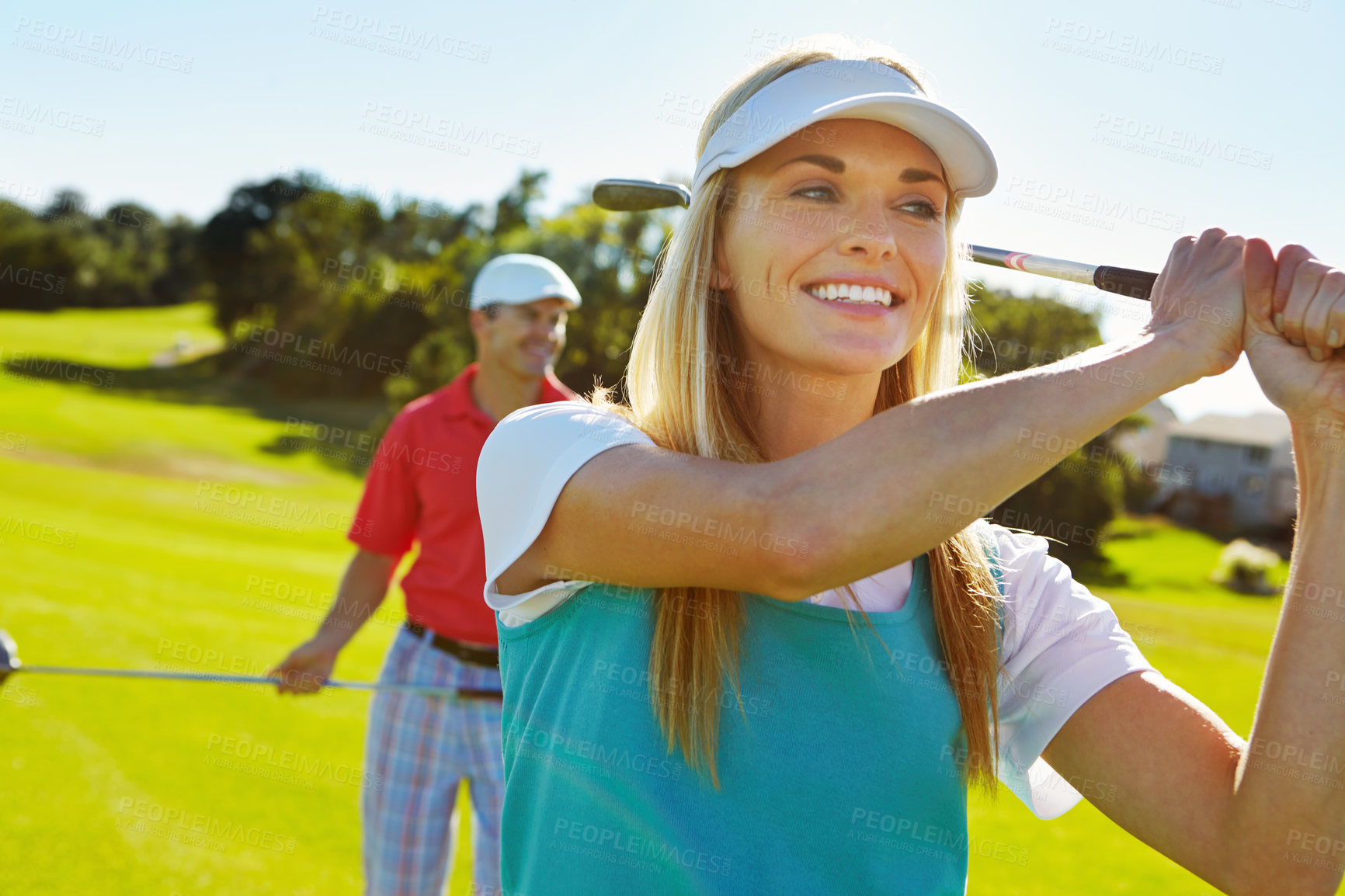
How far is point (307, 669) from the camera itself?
→ 15.8ft

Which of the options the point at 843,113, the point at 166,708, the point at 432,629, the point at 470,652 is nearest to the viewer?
the point at 843,113

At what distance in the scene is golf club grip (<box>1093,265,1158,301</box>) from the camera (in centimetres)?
170

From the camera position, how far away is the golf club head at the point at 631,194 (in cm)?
254

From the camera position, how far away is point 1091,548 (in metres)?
24.5

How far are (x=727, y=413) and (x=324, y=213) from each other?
2052 inches

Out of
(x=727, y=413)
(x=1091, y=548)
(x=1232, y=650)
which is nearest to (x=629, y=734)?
(x=727, y=413)

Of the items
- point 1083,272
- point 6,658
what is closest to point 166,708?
point 6,658

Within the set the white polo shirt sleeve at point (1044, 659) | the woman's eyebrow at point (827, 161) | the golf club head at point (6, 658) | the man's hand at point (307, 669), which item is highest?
the woman's eyebrow at point (827, 161)

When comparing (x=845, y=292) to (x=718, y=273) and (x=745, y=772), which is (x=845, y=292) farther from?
(x=745, y=772)

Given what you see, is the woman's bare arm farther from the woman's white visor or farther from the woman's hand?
the woman's white visor

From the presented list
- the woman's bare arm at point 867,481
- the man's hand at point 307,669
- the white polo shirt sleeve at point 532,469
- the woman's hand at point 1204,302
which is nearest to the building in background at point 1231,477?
the man's hand at point 307,669

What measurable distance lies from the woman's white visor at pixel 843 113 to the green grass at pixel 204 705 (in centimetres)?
121

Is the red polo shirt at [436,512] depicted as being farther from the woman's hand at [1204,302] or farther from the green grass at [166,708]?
the woman's hand at [1204,302]

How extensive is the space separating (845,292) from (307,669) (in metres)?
3.85
